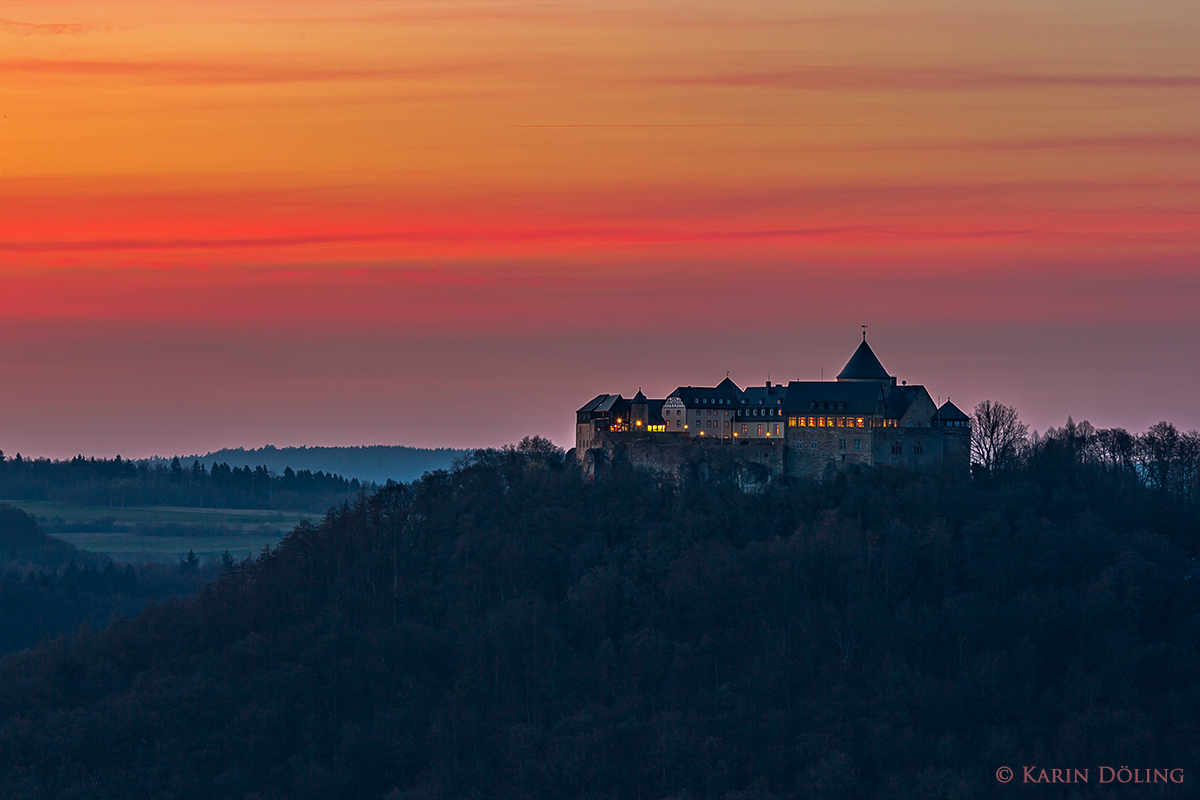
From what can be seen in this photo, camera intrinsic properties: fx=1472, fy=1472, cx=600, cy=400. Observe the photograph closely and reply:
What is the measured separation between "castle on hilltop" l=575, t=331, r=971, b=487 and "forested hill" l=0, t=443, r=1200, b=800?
1.59 metres

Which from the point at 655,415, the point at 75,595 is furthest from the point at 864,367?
the point at 75,595

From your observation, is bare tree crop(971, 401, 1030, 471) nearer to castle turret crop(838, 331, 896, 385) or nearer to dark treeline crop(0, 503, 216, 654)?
castle turret crop(838, 331, 896, 385)

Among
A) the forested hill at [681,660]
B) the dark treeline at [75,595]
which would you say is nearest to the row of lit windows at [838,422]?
the forested hill at [681,660]

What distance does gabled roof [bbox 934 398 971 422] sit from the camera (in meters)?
89.7

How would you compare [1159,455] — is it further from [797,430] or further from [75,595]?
[75,595]

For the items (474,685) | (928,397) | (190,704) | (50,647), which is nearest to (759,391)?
(928,397)

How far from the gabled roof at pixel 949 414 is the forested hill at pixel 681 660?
13.7 ft

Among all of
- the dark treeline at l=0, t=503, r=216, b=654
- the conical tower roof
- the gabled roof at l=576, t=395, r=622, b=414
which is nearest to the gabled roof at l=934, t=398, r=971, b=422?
the conical tower roof

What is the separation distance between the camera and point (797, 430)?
297 ft

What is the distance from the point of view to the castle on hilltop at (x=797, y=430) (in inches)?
3474

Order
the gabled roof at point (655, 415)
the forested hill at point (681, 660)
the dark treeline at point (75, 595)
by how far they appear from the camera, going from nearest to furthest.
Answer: the forested hill at point (681, 660) → the gabled roof at point (655, 415) → the dark treeline at point (75, 595)

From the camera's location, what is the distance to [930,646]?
281ft

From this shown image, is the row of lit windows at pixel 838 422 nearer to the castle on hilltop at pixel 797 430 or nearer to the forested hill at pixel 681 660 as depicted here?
the castle on hilltop at pixel 797 430

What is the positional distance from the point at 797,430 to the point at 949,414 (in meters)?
9.30
